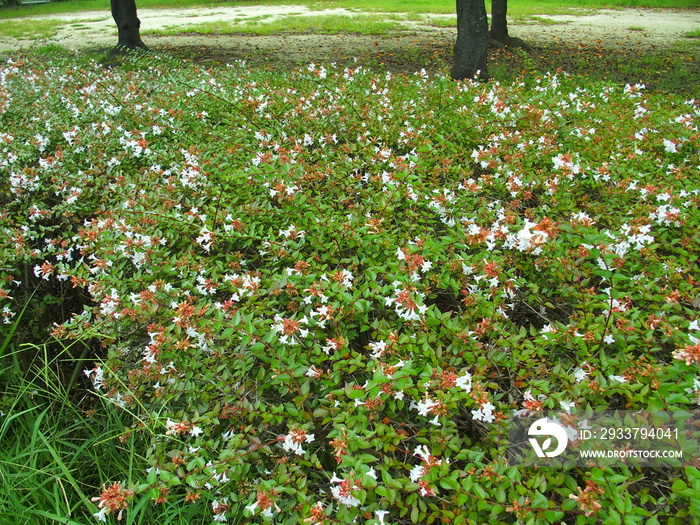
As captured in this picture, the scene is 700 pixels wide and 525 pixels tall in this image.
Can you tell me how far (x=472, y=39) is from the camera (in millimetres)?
6688

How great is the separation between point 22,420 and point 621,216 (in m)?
3.52

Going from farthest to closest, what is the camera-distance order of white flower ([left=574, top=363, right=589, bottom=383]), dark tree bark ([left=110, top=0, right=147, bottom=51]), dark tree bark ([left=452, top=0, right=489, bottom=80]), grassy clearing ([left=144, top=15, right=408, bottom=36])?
grassy clearing ([left=144, top=15, right=408, bottom=36]), dark tree bark ([left=110, top=0, right=147, bottom=51]), dark tree bark ([left=452, top=0, right=489, bottom=80]), white flower ([left=574, top=363, right=589, bottom=383])

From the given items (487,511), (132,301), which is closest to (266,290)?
(132,301)

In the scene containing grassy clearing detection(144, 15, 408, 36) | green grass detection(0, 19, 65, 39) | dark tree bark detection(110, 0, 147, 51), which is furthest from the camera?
green grass detection(0, 19, 65, 39)

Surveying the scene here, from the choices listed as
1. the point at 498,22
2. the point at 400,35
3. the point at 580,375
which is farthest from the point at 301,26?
the point at 580,375

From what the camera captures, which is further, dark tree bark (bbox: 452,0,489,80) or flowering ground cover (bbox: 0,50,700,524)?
dark tree bark (bbox: 452,0,489,80)

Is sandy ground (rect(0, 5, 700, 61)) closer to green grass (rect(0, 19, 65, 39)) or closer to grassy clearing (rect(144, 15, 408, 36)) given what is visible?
green grass (rect(0, 19, 65, 39))

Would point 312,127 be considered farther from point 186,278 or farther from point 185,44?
point 185,44

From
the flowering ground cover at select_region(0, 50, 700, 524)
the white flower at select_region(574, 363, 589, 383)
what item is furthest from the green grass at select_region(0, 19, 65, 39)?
the white flower at select_region(574, 363, 589, 383)

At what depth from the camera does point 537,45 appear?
11781 mm

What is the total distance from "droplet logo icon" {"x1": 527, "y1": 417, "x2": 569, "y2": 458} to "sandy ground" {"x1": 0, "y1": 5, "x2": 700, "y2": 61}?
10.4 m

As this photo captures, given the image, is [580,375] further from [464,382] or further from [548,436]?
[464,382]

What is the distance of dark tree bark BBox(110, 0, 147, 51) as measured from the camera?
34.2 feet

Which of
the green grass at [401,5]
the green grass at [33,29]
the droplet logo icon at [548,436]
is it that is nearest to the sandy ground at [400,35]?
the green grass at [33,29]
